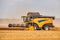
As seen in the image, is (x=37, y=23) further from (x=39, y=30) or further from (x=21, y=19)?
(x=21, y=19)

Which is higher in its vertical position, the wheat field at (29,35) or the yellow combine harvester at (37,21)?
the yellow combine harvester at (37,21)

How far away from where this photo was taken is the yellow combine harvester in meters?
1.48

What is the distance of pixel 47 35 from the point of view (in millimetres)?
1449

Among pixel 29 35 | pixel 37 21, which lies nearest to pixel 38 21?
pixel 37 21

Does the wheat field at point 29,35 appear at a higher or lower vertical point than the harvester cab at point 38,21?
lower

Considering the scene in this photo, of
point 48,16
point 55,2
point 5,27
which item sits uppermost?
point 55,2

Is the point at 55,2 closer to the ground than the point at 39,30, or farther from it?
farther from it

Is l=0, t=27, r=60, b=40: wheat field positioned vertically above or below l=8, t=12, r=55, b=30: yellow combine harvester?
below

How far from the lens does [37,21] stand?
1492 millimetres

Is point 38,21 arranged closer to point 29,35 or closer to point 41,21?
point 41,21

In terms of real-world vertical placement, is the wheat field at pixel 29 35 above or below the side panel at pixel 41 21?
below

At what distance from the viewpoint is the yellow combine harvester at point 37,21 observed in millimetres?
1477

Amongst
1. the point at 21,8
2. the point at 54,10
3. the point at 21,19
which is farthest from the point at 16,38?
the point at 54,10

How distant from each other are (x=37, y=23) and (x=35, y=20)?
0.14 feet
